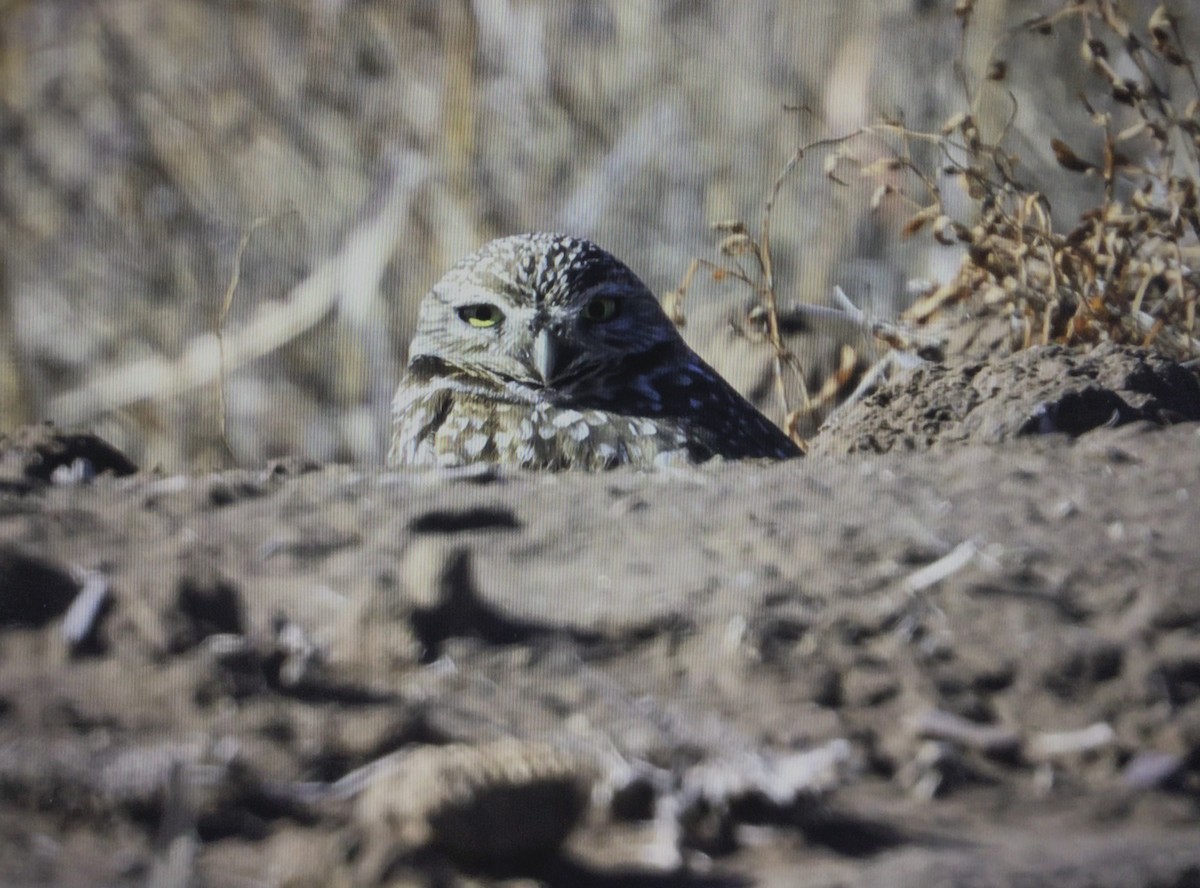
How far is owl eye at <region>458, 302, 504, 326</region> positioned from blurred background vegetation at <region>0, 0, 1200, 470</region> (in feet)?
5.20

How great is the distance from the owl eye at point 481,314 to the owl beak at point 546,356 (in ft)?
0.66

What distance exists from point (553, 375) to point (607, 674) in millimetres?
2060

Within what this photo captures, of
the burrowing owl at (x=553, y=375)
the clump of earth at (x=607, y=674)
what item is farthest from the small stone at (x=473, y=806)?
the burrowing owl at (x=553, y=375)

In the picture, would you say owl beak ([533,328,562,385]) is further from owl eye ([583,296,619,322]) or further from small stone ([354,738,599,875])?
small stone ([354,738,599,875])

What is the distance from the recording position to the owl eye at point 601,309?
4.27 m

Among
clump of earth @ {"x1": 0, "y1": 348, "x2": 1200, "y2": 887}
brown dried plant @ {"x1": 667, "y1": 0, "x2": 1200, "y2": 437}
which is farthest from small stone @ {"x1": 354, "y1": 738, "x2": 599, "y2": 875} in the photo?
brown dried plant @ {"x1": 667, "y1": 0, "x2": 1200, "y2": 437}

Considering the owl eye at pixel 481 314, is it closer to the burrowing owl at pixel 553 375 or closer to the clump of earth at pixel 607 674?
the burrowing owl at pixel 553 375

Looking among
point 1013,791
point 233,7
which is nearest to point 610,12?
point 233,7

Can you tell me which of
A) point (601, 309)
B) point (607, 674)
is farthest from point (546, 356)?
point (607, 674)

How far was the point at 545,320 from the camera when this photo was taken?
13.6 ft

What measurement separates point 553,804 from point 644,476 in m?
1.33

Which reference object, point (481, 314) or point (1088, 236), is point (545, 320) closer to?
point (481, 314)

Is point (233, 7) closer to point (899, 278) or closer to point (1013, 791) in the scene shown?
point (899, 278)

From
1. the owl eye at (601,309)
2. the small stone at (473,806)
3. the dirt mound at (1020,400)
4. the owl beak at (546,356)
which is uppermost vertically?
the owl eye at (601,309)
